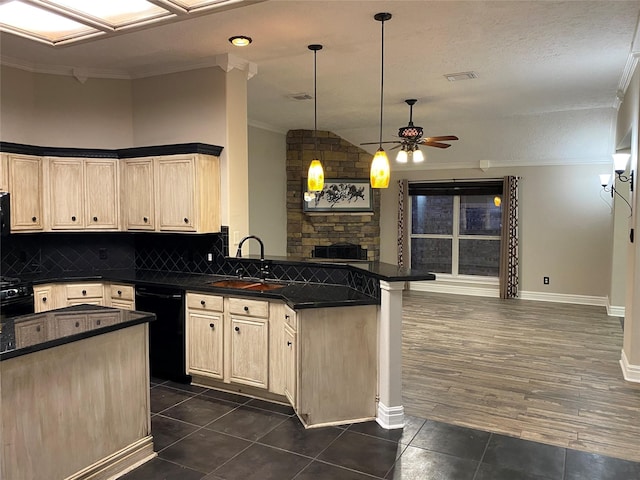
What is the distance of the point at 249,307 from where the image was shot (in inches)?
152

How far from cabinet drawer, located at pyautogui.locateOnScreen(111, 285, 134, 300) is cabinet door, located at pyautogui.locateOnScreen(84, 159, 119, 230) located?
69cm

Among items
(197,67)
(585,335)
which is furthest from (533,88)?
(197,67)

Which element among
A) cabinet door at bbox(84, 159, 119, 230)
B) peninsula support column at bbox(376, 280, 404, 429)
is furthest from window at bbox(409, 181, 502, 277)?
peninsula support column at bbox(376, 280, 404, 429)

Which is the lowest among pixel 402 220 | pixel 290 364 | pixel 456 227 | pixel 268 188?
pixel 290 364

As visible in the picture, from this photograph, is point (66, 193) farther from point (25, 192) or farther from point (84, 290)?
point (84, 290)

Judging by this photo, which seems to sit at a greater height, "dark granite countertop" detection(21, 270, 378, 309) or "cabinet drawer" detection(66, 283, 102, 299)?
"dark granite countertop" detection(21, 270, 378, 309)

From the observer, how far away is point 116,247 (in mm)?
5234

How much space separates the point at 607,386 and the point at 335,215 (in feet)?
17.6

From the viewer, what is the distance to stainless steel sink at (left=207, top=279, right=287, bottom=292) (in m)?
4.09

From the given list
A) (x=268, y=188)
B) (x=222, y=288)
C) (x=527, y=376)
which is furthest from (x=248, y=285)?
(x=268, y=188)

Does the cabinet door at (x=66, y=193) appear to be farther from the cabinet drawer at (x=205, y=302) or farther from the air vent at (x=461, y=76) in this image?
the air vent at (x=461, y=76)

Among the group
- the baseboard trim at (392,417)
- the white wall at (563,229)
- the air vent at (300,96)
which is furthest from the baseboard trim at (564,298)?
the baseboard trim at (392,417)

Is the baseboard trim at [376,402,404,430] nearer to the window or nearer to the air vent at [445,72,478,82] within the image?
the air vent at [445,72,478,82]

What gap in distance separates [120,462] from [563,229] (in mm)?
7458
